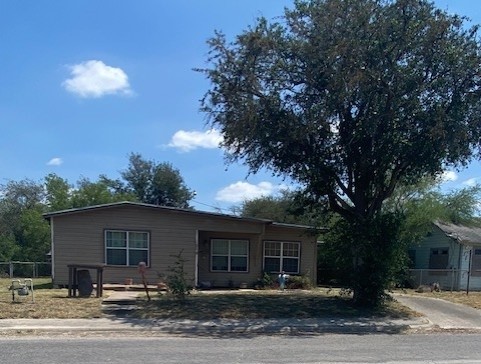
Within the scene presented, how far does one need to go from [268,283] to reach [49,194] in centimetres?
3069

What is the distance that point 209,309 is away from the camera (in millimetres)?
14891

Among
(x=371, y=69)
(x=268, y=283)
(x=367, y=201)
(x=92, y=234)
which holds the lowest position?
(x=268, y=283)

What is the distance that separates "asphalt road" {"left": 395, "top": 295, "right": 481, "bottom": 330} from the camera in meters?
14.9

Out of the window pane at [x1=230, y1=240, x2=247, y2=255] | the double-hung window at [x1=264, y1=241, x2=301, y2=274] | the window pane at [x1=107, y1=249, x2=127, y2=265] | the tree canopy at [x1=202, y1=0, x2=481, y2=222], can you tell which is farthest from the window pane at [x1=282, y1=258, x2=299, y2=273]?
the tree canopy at [x1=202, y1=0, x2=481, y2=222]

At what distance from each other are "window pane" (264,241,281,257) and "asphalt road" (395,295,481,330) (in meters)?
6.76

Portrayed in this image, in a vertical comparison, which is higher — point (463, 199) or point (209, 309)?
point (463, 199)

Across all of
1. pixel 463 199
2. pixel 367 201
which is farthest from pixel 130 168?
pixel 367 201

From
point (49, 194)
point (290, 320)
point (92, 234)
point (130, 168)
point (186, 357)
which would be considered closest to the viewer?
point (186, 357)

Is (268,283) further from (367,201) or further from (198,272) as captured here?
(367,201)

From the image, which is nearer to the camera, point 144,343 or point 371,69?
point 144,343

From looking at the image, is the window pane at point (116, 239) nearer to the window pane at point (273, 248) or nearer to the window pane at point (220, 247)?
the window pane at point (220, 247)

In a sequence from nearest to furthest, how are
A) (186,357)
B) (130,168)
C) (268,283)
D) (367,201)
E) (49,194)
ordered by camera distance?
1. (186,357)
2. (367,201)
3. (268,283)
4. (49,194)
5. (130,168)

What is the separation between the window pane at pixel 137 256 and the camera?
2208cm

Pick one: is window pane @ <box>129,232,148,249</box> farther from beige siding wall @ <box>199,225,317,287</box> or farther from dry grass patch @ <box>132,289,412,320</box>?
dry grass patch @ <box>132,289,412,320</box>
